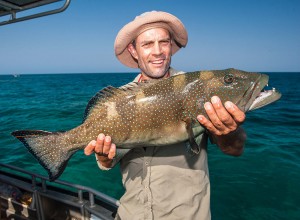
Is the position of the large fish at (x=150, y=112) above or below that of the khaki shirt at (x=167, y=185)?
above

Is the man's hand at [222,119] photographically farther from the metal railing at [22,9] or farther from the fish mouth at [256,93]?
the metal railing at [22,9]

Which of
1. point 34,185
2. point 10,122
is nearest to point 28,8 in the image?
point 34,185

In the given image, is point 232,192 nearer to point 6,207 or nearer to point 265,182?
point 265,182

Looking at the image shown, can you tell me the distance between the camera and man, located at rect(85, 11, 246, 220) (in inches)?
106

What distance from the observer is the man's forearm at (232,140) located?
2.93 m

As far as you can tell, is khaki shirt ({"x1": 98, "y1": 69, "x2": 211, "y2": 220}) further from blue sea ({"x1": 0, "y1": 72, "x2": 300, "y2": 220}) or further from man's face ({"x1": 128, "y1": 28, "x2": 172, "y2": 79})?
blue sea ({"x1": 0, "y1": 72, "x2": 300, "y2": 220})

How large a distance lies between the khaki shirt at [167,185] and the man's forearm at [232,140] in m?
0.23

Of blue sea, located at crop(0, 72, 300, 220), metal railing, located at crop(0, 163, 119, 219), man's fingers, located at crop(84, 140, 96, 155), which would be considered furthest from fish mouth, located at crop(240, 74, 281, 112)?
blue sea, located at crop(0, 72, 300, 220)

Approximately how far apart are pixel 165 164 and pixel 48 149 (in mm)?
1361

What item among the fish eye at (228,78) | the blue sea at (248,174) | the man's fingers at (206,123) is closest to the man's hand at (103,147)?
the man's fingers at (206,123)

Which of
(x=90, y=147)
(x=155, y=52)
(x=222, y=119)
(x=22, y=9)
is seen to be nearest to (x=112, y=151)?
(x=90, y=147)

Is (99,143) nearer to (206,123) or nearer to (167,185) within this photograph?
(167,185)

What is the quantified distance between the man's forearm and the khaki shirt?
0.23 meters

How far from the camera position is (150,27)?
337cm
